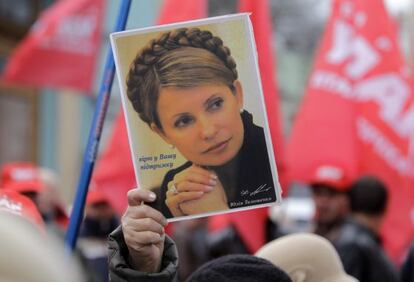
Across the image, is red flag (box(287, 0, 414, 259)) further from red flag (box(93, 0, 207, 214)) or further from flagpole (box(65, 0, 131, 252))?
flagpole (box(65, 0, 131, 252))

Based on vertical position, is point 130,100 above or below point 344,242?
above

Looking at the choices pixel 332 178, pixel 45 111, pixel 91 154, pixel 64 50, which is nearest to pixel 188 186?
pixel 91 154

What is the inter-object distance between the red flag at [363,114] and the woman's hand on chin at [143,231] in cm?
332

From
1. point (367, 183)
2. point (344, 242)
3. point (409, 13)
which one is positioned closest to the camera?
point (344, 242)

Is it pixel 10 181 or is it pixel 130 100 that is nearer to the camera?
pixel 130 100

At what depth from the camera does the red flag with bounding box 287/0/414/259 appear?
215 inches

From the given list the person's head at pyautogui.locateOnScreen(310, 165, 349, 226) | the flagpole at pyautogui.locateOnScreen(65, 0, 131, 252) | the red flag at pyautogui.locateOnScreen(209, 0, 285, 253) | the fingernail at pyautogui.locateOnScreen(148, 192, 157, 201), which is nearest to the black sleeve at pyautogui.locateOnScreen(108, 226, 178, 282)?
the fingernail at pyautogui.locateOnScreen(148, 192, 157, 201)

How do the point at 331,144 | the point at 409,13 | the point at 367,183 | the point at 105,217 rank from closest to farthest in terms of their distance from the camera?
the point at 367,183 < the point at 331,144 < the point at 105,217 < the point at 409,13

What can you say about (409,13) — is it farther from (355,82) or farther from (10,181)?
(10,181)

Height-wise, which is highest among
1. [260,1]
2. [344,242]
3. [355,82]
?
[260,1]

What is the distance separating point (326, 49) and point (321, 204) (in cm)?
92

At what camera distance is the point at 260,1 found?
16.6 feet

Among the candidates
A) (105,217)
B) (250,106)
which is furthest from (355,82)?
(250,106)

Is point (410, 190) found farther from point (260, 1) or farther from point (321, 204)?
point (260, 1)
